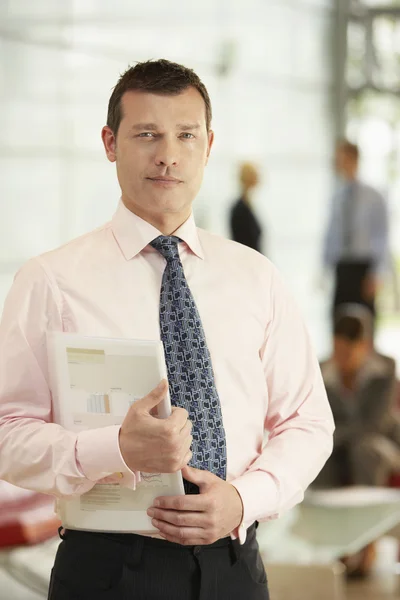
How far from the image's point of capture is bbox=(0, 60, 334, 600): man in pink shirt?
1726 millimetres

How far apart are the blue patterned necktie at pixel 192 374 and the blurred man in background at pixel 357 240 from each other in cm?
777

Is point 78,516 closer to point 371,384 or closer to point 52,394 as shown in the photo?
point 52,394

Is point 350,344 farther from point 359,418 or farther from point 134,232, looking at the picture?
point 134,232

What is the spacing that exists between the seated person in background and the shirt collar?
3.71 meters

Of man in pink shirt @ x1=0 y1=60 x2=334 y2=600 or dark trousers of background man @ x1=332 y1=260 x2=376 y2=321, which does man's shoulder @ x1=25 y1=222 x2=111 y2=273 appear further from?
dark trousers of background man @ x1=332 y1=260 x2=376 y2=321

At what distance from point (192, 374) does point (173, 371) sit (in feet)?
0.11

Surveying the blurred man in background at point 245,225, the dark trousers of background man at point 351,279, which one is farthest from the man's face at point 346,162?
the blurred man in background at point 245,225

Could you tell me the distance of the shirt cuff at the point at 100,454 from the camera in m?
1.67

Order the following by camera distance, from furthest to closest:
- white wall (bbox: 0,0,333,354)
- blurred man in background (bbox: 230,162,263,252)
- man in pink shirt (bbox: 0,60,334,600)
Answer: blurred man in background (bbox: 230,162,263,252), white wall (bbox: 0,0,333,354), man in pink shirt (bbox: 0,60,334,600)

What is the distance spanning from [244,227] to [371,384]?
9.80ft

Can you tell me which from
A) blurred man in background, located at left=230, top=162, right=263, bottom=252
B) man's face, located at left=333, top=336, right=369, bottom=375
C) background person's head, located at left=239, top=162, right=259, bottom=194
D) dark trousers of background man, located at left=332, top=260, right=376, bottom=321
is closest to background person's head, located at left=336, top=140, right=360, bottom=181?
background person's head, located at left=239, top=162, right=259, bottom=194

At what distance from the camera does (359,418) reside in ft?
18.7

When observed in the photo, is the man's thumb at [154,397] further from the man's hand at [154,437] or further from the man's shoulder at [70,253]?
the man's shoulder at [70,253]

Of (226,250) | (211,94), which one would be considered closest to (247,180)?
→ (211,94)
